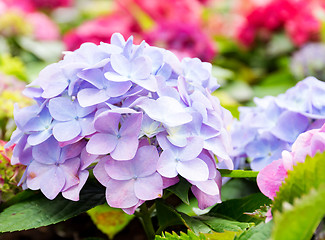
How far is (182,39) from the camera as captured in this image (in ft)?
4.74

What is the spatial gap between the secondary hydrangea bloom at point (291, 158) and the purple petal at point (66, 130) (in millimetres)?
221

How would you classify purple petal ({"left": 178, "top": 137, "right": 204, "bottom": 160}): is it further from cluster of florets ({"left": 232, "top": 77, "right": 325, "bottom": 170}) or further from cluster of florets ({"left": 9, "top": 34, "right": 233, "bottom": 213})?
cluster of florets ({"left": 232, "top": 77, "right": 325, "bottom": 170})

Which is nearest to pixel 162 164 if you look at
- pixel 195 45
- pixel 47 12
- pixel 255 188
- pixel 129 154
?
pixel 129 154

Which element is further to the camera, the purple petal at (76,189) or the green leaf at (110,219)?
the green leaf at (110,219)

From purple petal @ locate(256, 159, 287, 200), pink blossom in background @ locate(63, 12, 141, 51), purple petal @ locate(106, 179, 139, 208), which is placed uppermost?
purple petal @ locate(256, 159, 287, 200)

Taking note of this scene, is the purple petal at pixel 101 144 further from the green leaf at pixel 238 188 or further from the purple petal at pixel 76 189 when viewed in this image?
the green leaf at pixel 238 188

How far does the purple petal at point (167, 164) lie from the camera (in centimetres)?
51

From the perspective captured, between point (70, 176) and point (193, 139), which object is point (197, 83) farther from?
point (70, 176)

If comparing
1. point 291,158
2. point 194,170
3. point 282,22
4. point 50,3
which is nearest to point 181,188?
point 194,170

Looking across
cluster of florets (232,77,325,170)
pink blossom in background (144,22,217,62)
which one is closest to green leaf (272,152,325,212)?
cluster of florets (232,77,325,170)

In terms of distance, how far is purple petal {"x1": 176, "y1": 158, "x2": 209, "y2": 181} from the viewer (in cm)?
51

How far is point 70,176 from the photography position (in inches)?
21.4

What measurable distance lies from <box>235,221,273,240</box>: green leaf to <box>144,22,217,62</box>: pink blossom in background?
39.8 inches

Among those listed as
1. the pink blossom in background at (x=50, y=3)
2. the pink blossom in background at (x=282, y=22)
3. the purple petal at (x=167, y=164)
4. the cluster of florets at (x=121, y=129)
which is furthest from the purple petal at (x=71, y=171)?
the pink blossom in background at (x=50, y=3)
